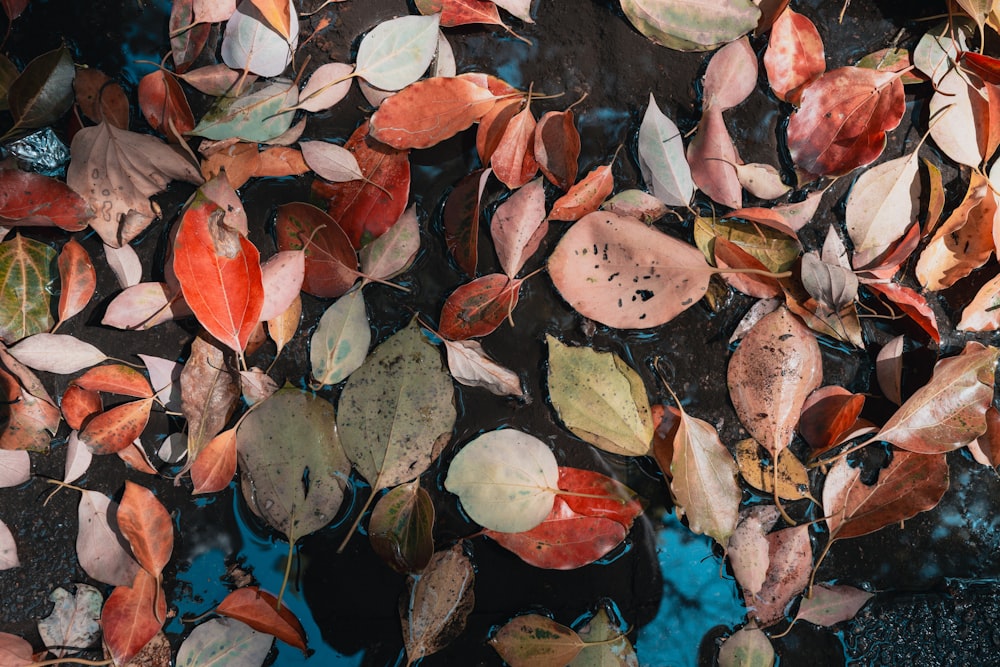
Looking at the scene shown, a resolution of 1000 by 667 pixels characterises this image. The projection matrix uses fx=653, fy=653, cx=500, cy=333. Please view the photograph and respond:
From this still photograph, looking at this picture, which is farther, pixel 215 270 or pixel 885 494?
pixel 885 494

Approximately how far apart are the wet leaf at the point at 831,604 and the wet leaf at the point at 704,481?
0.15 meters

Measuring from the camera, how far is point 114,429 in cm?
77

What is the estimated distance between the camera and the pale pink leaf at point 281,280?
77 centimetres

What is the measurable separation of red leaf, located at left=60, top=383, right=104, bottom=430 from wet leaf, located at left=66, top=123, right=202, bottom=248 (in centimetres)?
18

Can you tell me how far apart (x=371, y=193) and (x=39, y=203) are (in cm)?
39

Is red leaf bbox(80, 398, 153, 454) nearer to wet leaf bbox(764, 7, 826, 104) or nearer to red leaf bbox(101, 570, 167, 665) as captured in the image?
red leaf bbox(101, 570, 167, 665)

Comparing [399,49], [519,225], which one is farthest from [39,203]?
[519,225]

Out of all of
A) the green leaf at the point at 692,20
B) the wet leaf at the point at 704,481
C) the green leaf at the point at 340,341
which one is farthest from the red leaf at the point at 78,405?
the green leaf at the point at 692,20

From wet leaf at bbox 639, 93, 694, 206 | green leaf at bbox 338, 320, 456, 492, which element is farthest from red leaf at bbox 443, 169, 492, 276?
wet leaf at bbox 639, 93, 694, 206

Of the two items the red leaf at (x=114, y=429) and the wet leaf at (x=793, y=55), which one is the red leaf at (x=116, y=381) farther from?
the wet leaf at (x=793, y=55)

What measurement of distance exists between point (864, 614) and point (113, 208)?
107 centimetres

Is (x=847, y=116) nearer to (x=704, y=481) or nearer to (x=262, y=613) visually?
(x=704, y=481)

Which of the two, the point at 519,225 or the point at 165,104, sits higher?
the point at 165,104

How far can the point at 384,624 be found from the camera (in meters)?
0.81
